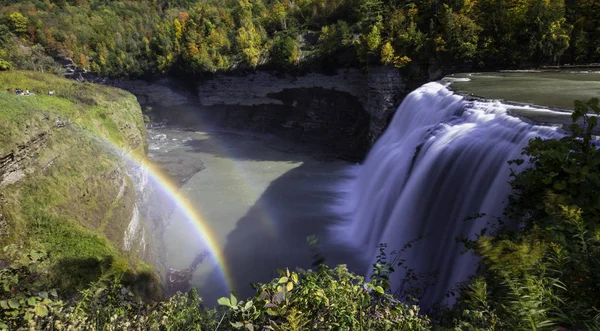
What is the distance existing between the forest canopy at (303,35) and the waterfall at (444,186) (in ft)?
35.7

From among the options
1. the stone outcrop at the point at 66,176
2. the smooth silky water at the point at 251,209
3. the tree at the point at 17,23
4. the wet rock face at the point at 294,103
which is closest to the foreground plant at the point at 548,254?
the smooth silky water at the point at 251,209

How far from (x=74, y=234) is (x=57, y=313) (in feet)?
29.1

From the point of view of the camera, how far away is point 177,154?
3394cm

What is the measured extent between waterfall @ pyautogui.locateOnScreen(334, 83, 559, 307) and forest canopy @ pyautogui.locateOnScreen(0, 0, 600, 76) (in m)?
10.9

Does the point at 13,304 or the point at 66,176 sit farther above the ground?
the point at 13,304

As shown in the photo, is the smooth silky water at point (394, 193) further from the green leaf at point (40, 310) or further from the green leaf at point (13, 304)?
the green leaf at point (13, 304)

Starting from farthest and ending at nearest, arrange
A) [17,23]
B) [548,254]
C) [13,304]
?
1. [17,23]
2. [548,254]
3. [13,304]

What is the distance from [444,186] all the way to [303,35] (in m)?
34.8

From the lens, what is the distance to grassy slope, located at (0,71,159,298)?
9.98 metres

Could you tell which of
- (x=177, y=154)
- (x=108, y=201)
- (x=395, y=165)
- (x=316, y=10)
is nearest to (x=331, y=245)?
(x=395, y=165)

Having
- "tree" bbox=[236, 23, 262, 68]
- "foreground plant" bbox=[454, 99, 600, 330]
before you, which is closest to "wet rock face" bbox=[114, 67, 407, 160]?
"tree" bbox=[236, 23, 262, 68]

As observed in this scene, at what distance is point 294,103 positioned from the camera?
39.2 metres

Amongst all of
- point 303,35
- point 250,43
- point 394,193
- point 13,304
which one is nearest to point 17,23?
point 250,43

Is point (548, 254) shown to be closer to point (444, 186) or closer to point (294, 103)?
point (444, 186)
